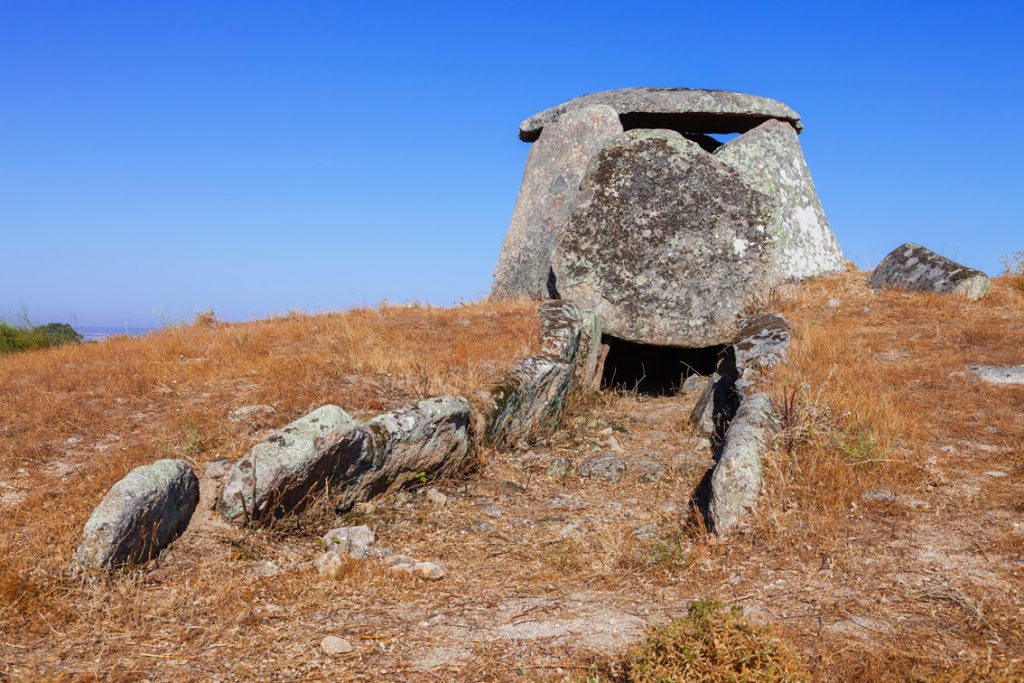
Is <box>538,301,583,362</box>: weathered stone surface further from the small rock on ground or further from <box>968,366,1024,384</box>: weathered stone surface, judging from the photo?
<box>968,366,1024,384</box>: weathered stone surface

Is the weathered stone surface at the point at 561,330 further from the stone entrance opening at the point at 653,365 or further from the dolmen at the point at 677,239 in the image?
the stone entrance opening at the point at 653,365

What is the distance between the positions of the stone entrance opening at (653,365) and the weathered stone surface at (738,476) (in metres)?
4.81

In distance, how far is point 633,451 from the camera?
8406mm

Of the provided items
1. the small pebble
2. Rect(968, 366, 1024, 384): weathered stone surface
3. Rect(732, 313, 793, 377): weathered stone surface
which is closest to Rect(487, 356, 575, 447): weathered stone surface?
Rect(732, 313, 793, 377): weathered stone surface

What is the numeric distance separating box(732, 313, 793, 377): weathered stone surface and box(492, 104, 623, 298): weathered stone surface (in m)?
4.37

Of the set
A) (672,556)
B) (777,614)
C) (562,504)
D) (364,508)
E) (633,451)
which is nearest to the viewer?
(777,614)

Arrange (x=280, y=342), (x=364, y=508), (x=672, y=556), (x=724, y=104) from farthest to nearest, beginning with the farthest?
(x=724, y=104)
(x=280, y=342)
(x=364, y=508)
(x=672, y=556)

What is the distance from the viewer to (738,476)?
596 centimetres

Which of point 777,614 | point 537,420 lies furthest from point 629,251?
point 777,614

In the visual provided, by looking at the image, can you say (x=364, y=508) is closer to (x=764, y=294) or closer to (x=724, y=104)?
(x=764, y=294)

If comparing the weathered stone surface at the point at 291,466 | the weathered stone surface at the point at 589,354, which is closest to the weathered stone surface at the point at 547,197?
the weathered stone surface at the point at 589,354

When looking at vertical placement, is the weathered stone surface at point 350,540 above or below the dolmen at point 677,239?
below

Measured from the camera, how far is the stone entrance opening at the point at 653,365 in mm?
11828

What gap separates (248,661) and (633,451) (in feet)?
16.6
